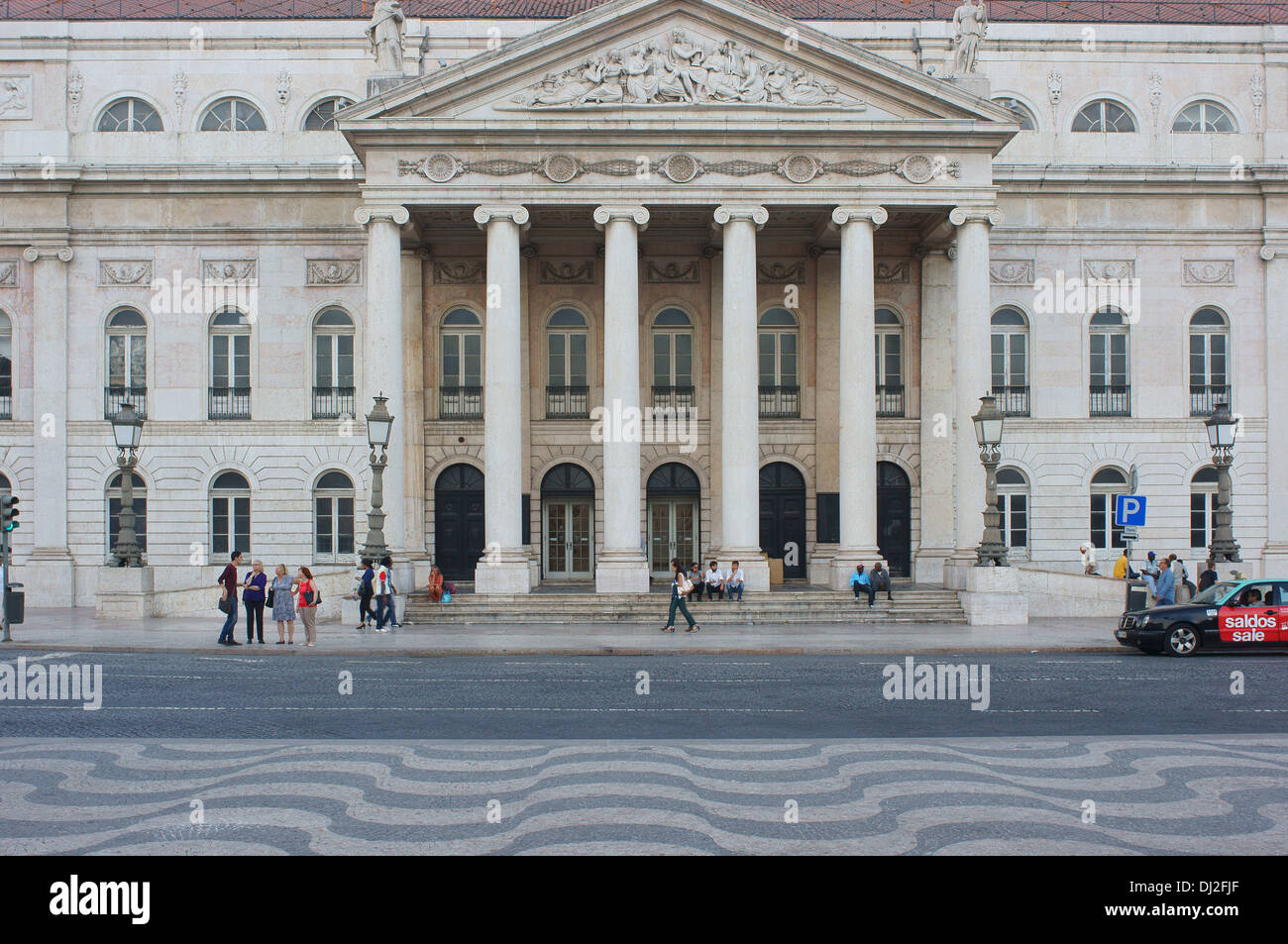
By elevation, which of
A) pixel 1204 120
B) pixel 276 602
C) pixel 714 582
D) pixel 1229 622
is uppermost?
pixel 1204 120

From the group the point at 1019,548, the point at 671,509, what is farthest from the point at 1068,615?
the point at 671,509

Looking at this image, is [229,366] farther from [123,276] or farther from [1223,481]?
[1223,481]

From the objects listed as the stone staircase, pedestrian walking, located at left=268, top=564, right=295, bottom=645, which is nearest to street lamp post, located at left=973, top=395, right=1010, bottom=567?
the stone staircase

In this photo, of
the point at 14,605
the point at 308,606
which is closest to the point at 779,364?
the point at 308,606

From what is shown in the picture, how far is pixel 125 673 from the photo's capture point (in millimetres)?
18844

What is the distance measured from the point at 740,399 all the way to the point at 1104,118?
1751 cm

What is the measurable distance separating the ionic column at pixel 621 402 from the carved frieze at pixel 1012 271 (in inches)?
490

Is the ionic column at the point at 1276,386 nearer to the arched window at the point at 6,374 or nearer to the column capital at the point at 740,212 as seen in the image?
the column capital at the point at 740,212

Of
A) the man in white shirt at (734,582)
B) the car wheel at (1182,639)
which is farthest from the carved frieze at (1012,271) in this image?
the car wheel at (1182,639)

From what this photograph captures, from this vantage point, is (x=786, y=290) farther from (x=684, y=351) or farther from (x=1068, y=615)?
(x=1068, y=615)

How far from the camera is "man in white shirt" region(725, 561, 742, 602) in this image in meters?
31.2

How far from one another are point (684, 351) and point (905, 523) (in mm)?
8853

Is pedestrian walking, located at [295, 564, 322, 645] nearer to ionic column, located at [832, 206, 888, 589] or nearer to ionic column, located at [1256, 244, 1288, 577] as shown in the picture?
ionic column, located at [832, 206, 888, 589]

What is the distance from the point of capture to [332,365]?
126 feet
